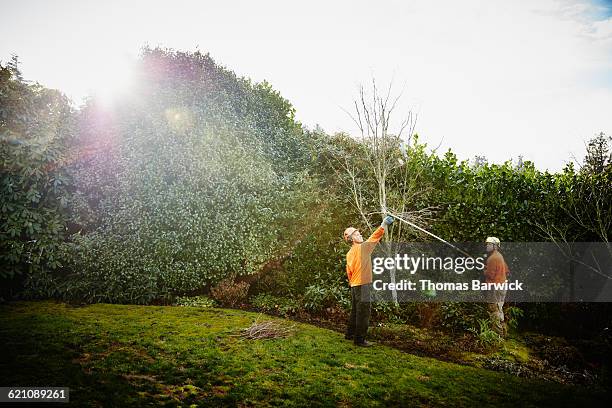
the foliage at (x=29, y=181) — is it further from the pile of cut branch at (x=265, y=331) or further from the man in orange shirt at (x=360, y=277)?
the man in orange shirt at (x=360, y=277)

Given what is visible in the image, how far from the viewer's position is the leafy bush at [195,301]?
10.3 m

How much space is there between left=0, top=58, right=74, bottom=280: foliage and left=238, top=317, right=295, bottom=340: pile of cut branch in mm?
5568

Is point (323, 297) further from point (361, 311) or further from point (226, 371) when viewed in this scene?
point (226, 371)

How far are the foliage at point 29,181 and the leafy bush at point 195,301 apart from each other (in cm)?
316

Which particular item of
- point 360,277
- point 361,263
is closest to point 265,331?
point 360,277

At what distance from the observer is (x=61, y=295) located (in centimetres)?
996

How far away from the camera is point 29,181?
9844 millimetres

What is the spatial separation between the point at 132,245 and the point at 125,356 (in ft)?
12.9

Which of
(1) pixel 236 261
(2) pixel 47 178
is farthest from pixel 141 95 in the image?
(1) pixel 236 261

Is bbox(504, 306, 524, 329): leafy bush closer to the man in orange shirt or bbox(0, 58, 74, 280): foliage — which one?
the man in orange shirt

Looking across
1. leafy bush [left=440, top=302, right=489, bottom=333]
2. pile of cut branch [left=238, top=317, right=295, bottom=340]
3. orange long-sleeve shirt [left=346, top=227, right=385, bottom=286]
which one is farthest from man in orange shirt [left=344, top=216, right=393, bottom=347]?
leafy bush [left=440, top=302, right=489, bottom=333]

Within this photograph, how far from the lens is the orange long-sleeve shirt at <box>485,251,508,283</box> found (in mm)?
7871

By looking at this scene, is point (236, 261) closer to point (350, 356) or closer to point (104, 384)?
point (350, 356)

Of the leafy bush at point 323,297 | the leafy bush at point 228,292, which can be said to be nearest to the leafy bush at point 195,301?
the leafy bush at point 228,292
